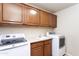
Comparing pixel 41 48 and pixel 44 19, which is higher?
pixel 44 19

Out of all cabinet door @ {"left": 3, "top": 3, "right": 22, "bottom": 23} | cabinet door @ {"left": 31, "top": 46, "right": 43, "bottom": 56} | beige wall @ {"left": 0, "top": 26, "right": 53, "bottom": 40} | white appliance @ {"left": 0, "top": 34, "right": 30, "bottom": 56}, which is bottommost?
cabinet door @ {"left": 31, "top": 46, "right": 43, "bottom": 56}

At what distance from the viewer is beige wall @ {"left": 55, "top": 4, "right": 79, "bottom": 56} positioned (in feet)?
13.6

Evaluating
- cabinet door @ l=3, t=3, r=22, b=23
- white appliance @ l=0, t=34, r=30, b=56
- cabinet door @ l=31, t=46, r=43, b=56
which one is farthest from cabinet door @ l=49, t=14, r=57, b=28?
white appliance @ l=0, t=34, r=30, b=56

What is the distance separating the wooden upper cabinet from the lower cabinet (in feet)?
1.89

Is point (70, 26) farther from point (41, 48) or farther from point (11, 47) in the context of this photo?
point (11, 47)

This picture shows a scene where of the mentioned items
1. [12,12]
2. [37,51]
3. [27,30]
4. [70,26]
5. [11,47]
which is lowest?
[37,51]

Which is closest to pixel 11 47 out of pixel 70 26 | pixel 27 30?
pixel 27 30

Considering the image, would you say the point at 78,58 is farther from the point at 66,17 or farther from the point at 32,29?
the point at 66,17

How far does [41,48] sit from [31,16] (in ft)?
3.05

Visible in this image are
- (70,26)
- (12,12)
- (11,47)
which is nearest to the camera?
(11,47)

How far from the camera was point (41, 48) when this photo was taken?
9.80 ft

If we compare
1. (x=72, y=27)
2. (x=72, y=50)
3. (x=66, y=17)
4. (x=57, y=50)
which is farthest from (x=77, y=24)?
(x=57, y=50)

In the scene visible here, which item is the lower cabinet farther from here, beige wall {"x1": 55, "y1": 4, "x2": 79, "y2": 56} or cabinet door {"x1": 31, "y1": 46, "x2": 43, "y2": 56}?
beige wall {"x1": 55, "y1": 4, "x2": 79, "y2": 56}

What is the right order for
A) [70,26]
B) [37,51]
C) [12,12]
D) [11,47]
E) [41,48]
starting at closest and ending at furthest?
[11,47] < [12,12] < [37,51] < [41,48] < [70,26]
